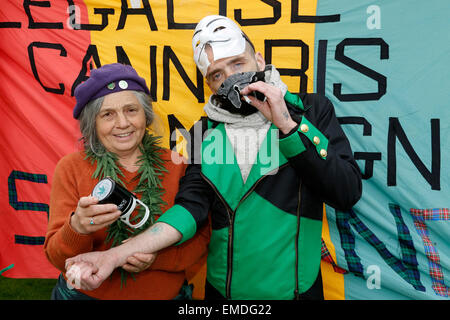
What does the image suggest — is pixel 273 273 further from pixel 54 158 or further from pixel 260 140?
pixel 54 158

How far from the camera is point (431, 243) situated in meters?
1.67

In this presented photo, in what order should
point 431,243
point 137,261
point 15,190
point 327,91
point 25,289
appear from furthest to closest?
point 25,289
point 15,190
point 327,91
point 431,243
point 137,261

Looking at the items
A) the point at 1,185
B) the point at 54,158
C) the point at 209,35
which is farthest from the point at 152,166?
the point at 1,185

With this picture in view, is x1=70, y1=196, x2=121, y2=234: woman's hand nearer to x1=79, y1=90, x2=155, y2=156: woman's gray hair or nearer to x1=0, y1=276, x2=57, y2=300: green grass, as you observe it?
x1=79, y1=90, x2=155, y2=156: woman's gray hair

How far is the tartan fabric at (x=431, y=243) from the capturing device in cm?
164

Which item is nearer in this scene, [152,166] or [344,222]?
[152,166]

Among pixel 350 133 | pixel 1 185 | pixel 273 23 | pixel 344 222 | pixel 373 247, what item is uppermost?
pixel 273 23

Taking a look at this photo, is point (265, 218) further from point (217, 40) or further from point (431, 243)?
point (431, 243)

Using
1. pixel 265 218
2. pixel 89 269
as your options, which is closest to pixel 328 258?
pixel 265 218

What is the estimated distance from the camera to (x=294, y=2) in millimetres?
1773

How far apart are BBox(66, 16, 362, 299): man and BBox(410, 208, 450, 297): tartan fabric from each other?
2.21 ft

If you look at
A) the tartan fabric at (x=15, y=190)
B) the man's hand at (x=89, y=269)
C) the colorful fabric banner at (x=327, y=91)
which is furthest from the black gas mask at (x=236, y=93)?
the tartan fabric at (x=15, y=190)

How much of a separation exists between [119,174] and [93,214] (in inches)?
14.2

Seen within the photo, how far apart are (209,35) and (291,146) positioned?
599 millimetres
